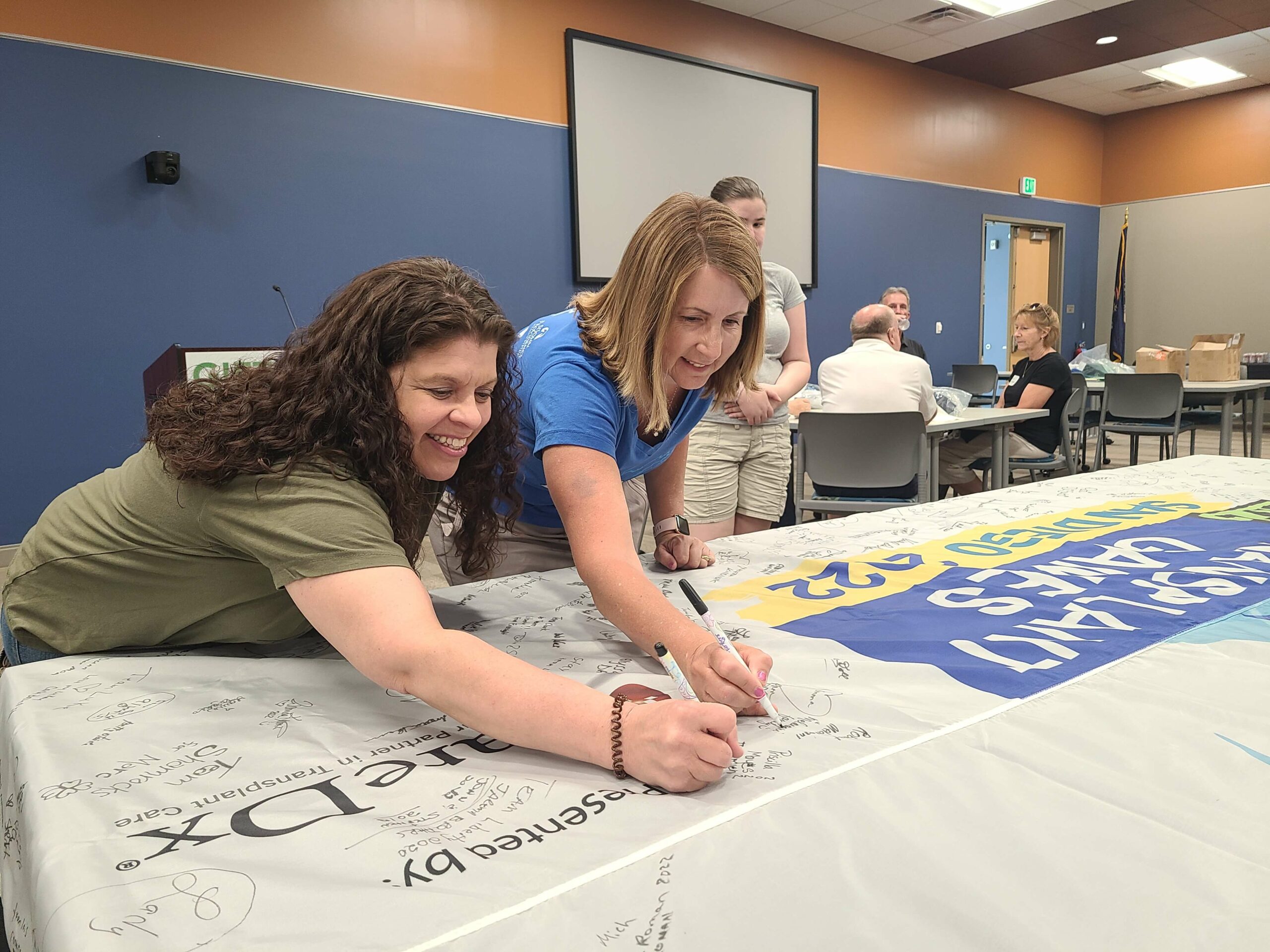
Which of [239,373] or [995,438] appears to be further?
[995,438]

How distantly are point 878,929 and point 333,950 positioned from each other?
0.35 meters

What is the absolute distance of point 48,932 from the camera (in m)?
0.55

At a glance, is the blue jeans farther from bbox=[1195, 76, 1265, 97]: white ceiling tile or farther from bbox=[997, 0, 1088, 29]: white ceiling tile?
bbox=[1195, 76, 1265, 97]: white ceiling tile

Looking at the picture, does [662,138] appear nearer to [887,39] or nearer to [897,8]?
[897,8]

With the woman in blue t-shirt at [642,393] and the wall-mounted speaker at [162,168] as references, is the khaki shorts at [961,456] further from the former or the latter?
the wall-mounted speaker at [162,168]

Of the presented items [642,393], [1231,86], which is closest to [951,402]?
[642,393]

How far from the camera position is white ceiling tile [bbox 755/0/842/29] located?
20.0 ft

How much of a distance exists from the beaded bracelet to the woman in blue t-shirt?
0.49 ft

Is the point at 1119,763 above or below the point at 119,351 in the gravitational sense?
below

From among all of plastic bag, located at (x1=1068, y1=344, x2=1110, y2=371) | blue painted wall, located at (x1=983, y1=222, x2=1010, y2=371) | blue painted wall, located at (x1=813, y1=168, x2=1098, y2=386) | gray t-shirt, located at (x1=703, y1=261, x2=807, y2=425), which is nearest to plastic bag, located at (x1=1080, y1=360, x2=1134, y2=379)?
plastic bag, located at (x1=1068, y1=344, x2=1110, y2=371)

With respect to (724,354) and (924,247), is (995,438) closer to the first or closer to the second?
(724,354)

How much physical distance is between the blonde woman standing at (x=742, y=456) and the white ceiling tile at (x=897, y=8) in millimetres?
4621

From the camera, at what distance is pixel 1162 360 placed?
6051 millimetres

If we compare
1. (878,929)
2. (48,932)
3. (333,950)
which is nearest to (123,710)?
(48,932)
